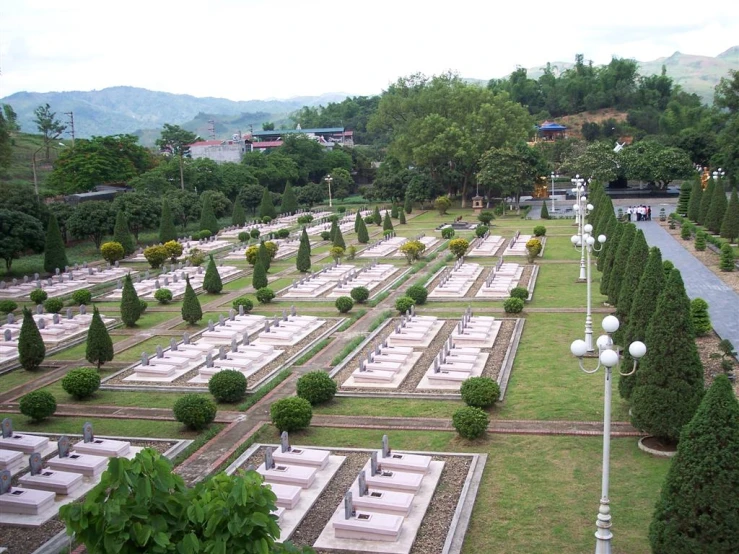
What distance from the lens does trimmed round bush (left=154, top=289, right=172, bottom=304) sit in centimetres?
3198

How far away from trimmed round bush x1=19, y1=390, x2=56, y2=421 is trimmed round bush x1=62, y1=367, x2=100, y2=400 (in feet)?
4.78

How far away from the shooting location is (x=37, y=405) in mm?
18016

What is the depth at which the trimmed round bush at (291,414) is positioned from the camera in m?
16.4

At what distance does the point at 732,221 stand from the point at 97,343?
33.7 meters

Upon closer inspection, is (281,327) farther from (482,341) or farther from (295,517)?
(295,517)

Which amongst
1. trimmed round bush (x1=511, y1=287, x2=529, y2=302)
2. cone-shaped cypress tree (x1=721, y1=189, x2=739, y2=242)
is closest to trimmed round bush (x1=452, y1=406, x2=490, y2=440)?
trimmed round bush (x1=511, y1=287, x2=529, y2=302)

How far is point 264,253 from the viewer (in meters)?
37.7

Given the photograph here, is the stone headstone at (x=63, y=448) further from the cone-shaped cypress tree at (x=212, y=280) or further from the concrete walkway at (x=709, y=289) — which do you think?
the cone-shaped cypress tree at (x=212, y=280)

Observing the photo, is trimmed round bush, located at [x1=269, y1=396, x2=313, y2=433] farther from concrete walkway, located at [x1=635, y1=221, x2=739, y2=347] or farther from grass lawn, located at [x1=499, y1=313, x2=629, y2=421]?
concrete walkway, located at [x1=635, y1=221, x2=739, y2=347]

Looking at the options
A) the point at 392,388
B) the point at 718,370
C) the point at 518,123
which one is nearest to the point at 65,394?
the point at 392,388

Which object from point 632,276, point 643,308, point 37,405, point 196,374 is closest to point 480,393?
point 643,308

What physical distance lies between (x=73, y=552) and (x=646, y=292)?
1266 centimetres

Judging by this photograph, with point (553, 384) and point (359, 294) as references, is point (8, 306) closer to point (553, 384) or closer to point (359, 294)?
point (359, 294)

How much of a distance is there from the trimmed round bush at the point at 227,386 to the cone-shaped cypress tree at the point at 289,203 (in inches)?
1959
